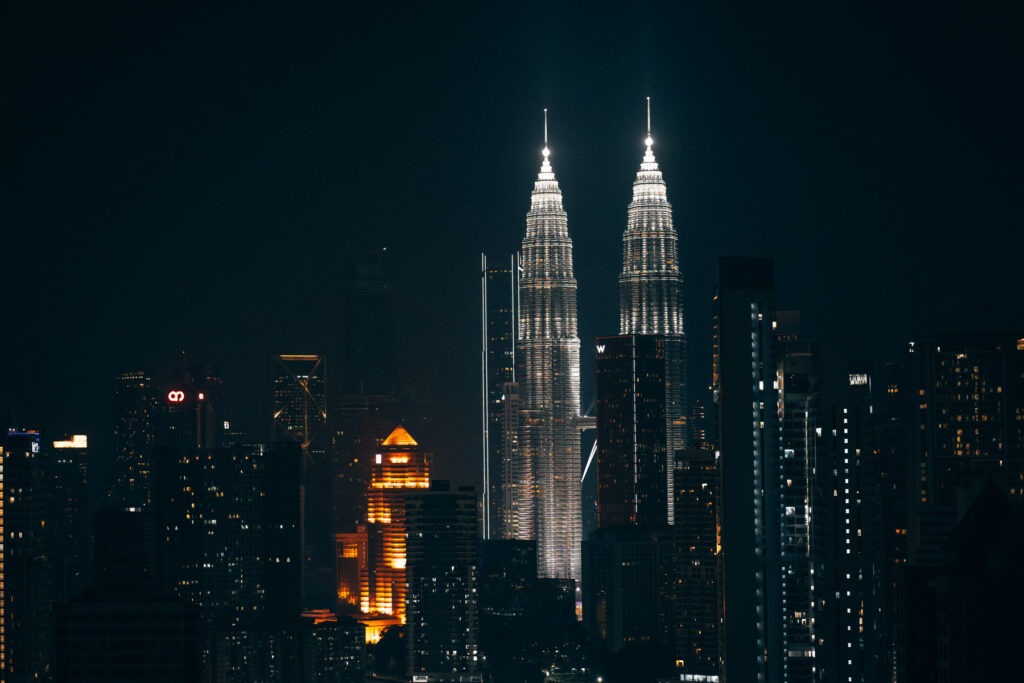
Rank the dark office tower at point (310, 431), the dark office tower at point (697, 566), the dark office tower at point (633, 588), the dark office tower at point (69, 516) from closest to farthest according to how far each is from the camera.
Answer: the dark office tower at point (69, 516)
the dark office tower at point (697, 566)
the dark office tower at point (633, 588)
the dark office tower at point (310, 431)

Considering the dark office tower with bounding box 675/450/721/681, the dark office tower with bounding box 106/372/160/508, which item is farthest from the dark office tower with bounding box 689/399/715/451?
the dark office tower with bounding box 106/372/160/508

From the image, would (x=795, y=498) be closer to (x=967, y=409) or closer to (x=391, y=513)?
(x=967, y=409)

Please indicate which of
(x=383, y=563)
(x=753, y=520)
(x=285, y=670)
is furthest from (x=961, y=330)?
(x=383, y=563)

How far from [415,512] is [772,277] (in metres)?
20.7

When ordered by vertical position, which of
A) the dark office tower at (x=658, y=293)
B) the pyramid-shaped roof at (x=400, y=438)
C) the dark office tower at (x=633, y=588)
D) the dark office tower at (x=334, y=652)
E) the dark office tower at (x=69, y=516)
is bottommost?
the dark office tower at (x=334, y=652)

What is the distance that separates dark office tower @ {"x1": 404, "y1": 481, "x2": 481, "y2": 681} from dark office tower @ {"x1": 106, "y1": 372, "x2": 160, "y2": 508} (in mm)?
5730

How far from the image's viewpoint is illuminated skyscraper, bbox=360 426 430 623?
4600cm

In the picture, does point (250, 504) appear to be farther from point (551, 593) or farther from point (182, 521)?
point (551, 593)

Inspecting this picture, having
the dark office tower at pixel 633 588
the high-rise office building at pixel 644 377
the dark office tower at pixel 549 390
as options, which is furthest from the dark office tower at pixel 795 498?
the dark office tower at pixel 549 390

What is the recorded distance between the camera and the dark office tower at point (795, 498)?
2391cm

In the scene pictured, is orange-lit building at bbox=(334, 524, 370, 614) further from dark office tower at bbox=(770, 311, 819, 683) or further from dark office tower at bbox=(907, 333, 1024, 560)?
dark office tower at bbox=(770, 311, 819, 683)

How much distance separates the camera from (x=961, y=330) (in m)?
30.0

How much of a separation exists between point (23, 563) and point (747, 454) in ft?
41.7

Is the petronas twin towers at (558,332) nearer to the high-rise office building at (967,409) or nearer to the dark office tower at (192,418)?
the dark office tower at (192,418)
